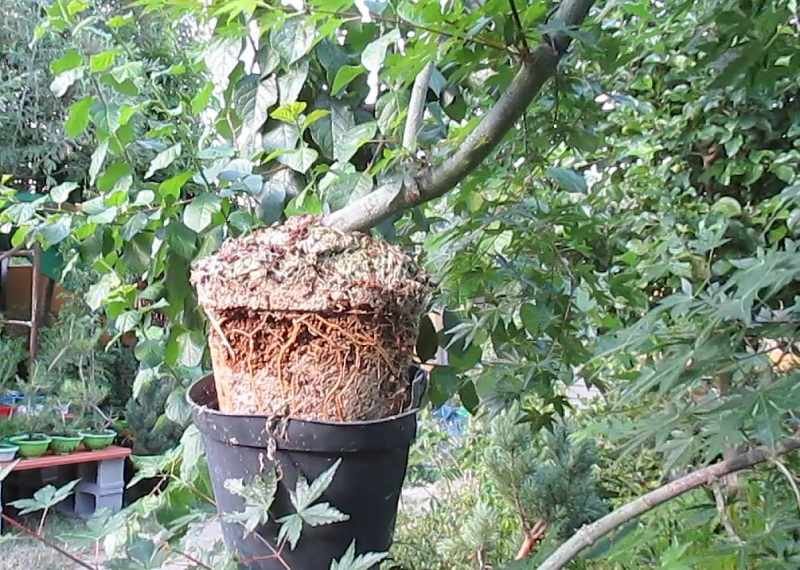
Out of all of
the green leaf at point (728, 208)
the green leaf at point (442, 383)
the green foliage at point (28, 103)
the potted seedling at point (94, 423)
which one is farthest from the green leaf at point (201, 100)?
the potted seedling at point (94, 423)

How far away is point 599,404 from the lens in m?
1.90

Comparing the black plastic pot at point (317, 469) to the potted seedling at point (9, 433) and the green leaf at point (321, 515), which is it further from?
the potted seedling at point (9, 433)

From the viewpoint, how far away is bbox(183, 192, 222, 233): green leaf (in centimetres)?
58

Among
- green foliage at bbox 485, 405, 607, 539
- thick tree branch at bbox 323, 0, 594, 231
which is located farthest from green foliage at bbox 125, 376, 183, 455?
thick tree branch at bbox 323, 0, 594, 231

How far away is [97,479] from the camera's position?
2438mm

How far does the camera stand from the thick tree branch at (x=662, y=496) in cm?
47

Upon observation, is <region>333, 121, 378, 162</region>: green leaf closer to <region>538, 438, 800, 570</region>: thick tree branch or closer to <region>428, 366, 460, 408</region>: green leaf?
<region>428, 366, 460, 408</region>: green leaf

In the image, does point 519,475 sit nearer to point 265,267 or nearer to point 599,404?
point 599,404

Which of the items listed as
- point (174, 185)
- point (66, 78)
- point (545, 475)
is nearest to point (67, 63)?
point (66, 78)

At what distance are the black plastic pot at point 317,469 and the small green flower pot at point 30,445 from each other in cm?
207

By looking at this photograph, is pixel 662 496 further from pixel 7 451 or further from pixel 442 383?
pixel 7 451

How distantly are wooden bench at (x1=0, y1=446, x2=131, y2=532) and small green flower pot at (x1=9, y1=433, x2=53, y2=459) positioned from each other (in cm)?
5

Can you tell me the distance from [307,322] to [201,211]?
0.16m

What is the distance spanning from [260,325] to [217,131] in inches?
13.6
